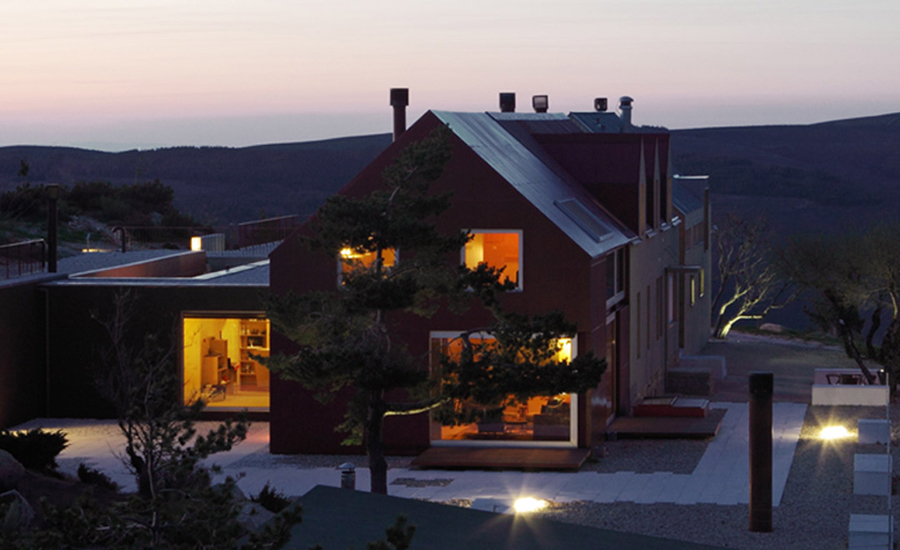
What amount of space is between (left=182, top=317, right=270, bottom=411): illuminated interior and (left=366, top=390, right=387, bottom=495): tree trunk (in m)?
7.52

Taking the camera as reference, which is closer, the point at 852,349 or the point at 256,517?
the point at 256,517

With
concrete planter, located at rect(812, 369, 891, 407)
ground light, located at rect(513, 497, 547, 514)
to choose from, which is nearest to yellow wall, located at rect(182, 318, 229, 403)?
ground light, located at rect(513, 497, 547, 514)

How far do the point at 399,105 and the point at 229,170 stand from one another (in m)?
78.5

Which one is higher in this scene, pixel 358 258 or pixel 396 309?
pixel 358 258

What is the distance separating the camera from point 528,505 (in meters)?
14.8

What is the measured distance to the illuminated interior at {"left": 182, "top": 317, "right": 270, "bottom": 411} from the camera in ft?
72.2

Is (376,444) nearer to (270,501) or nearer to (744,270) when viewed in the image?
(270,501)

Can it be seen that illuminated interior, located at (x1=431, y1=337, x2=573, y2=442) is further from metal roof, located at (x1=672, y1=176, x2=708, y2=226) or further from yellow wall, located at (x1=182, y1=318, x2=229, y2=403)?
metal roof, located at (x1=672, y1=176, x2=708, y2=226)

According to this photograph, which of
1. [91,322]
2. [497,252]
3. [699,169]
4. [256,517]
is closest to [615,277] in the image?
[497,252]

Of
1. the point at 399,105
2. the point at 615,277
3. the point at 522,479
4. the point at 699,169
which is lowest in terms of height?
the point at 522,479

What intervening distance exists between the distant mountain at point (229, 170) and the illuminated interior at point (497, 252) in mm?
65484

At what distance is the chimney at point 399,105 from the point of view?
826 inches

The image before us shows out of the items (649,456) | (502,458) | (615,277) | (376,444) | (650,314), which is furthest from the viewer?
(650,314)

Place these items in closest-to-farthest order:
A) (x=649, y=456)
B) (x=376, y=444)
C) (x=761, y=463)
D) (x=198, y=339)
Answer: (x=761, y=463)
(x=376, y=444)
(x=649, y=456)
(x=198, y=339)
